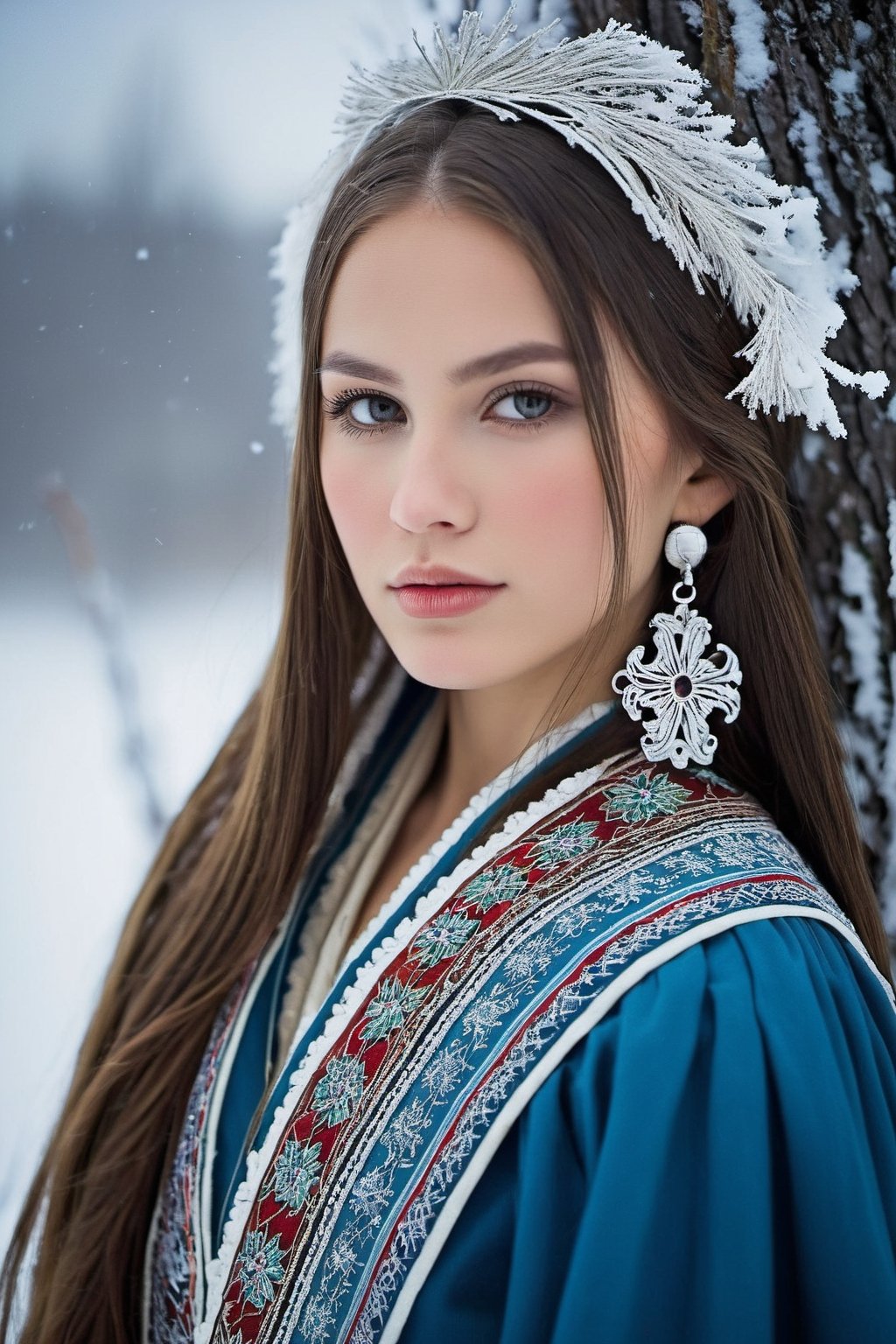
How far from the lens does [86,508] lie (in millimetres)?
1581

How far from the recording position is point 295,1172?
3.49ft

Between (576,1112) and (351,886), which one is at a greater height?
(351,886)

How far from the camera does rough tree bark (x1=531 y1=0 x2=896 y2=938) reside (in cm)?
126

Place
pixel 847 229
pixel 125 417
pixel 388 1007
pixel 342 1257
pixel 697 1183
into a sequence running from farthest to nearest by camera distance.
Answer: pixel 125 417
pixel 847 229
pixel 388 1007
pixel 342 1257
pixel 697 1183

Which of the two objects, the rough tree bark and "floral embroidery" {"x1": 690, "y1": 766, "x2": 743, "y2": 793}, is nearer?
"floral embroidery" {"x1": 690, "y1": 766, "x2": 743, "y2": 793}

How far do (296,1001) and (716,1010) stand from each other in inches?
22.5

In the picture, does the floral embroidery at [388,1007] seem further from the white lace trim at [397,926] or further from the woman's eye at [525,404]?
the woman's eye at [525,404]

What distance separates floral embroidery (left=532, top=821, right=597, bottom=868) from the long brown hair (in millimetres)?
75

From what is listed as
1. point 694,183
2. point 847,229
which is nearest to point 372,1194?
point 694,183

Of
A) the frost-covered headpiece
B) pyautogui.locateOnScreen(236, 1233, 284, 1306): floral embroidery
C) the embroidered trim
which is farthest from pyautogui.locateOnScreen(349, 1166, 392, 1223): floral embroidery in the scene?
the frost-covered headpiece

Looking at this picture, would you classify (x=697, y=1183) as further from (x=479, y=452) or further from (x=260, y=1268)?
(x=479, y=452)

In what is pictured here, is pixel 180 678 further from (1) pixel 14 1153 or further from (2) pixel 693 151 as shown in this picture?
(2) pixel 693 151

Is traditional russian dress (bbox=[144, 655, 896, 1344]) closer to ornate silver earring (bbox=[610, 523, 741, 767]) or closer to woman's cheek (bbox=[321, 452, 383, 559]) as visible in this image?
ornate silver earring (bbox=[610, 523, 741, 767])

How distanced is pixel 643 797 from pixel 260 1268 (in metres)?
0.57
